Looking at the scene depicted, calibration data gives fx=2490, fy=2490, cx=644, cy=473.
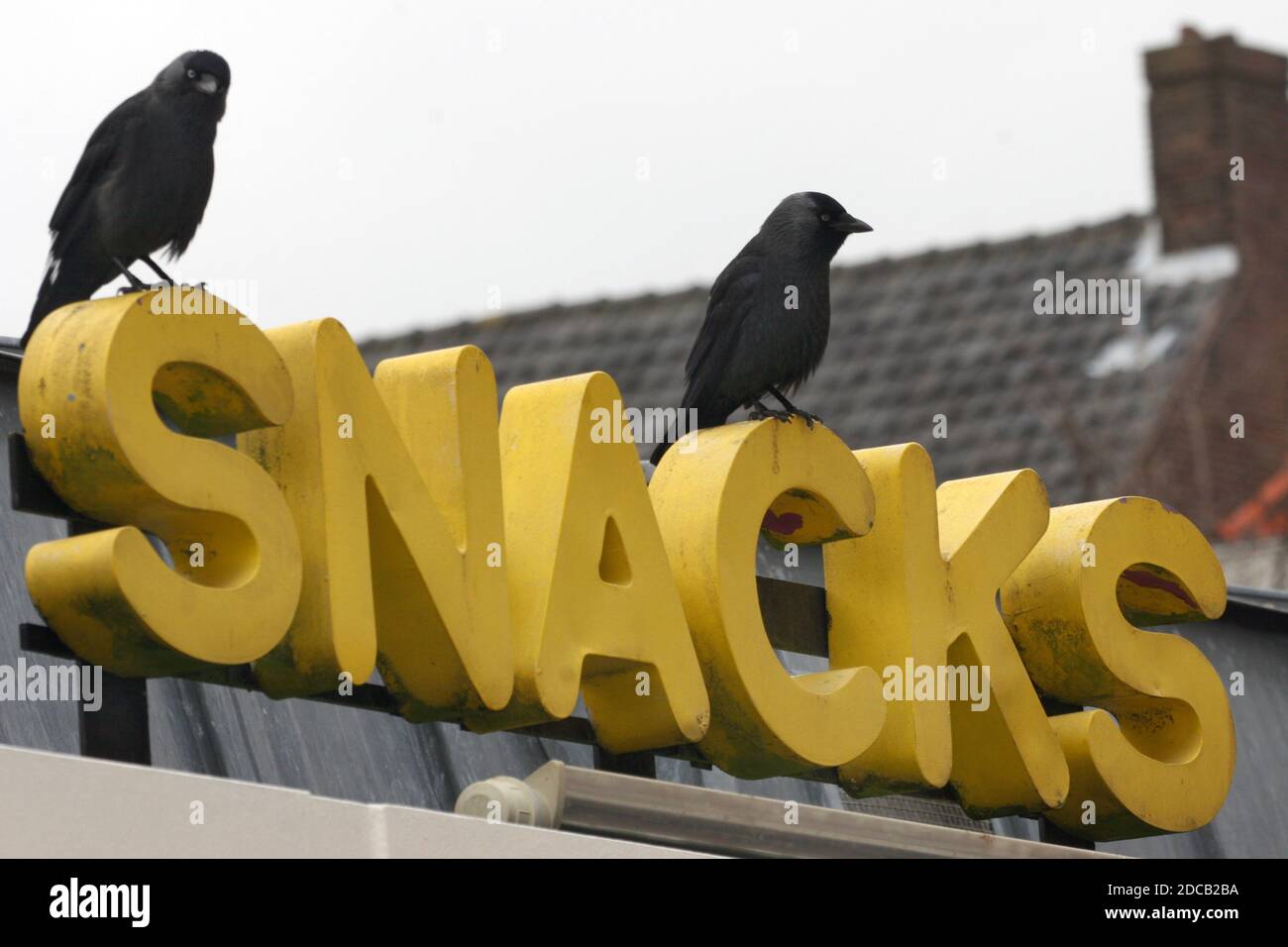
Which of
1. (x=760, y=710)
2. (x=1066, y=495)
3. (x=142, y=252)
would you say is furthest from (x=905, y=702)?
(x=1066, y=495)

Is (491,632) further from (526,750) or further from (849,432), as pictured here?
(849,432)

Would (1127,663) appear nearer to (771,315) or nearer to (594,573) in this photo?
(771,315)

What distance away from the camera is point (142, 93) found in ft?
20.3

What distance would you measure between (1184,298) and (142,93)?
11.8 meters

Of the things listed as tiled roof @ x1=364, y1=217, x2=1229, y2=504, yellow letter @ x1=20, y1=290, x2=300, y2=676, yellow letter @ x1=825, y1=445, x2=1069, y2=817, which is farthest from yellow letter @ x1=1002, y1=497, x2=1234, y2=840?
tiled roof @ x1=364, y1=217, x2=1229, y2=504

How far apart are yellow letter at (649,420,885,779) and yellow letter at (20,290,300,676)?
1.45 meters

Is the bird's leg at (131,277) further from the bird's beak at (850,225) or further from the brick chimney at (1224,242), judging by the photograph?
the brick chimney at (1224,242)

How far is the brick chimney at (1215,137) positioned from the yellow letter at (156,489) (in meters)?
12.7

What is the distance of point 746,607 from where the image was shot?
6691 mm

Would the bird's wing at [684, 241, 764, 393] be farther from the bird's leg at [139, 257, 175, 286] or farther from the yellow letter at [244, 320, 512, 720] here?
the bird's leg at [139, 257, 175, 286]

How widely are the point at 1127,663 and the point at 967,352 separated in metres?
9.68

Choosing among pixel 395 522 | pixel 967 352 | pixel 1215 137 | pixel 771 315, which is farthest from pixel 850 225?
pixel 1215 137

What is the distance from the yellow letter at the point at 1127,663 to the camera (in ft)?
25.0

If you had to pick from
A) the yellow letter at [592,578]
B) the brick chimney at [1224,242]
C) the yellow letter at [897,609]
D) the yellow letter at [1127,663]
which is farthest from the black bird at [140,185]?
the brick chimney at [1224,242]
